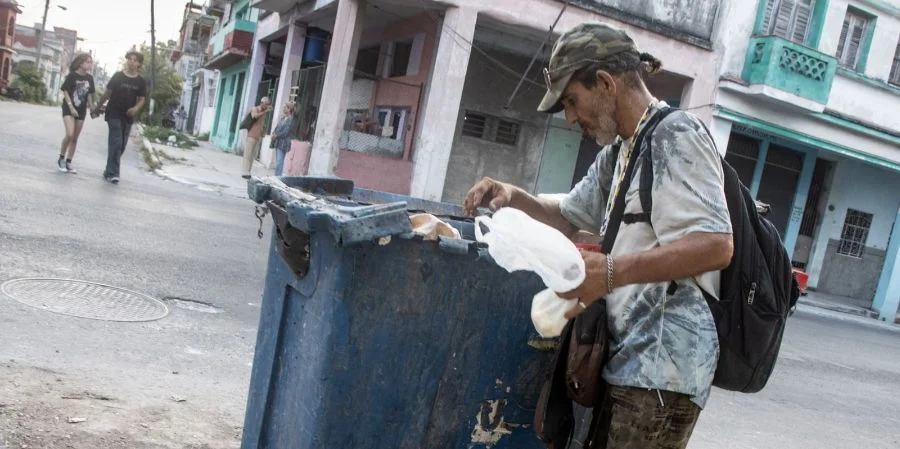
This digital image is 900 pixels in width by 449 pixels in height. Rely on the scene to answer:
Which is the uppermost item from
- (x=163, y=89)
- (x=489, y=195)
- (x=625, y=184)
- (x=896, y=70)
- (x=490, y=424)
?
(x=896, y=70)

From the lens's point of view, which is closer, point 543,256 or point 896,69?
point 543,256

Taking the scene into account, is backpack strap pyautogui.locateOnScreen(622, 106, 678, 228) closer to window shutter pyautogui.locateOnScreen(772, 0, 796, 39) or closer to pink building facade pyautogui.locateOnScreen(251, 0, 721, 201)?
pink building facade pyautogui.locateOnScreen(251, 0, 721, 201)

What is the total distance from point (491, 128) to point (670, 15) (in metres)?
4.39

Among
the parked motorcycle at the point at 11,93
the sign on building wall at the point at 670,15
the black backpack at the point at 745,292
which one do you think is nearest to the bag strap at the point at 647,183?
the black backpack at the point at 745,292

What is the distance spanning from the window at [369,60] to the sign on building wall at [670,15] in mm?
6947

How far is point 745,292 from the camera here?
1884mm

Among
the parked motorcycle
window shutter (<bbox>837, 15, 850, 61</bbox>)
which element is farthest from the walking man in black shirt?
the parked motorcycle

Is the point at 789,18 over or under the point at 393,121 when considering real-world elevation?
over

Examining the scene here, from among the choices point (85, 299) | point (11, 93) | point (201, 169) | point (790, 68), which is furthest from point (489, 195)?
point (11, 93)

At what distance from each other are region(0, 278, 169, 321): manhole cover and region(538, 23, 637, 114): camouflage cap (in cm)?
361

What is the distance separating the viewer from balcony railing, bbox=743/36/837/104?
14.5m

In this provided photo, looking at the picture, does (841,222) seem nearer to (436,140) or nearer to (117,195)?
(436,140)

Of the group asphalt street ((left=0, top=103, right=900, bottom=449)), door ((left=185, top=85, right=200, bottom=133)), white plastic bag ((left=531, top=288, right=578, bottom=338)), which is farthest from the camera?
door ((left=185, top=85, right=200, bottom=133))

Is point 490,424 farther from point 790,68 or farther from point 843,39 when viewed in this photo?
point 843,39
